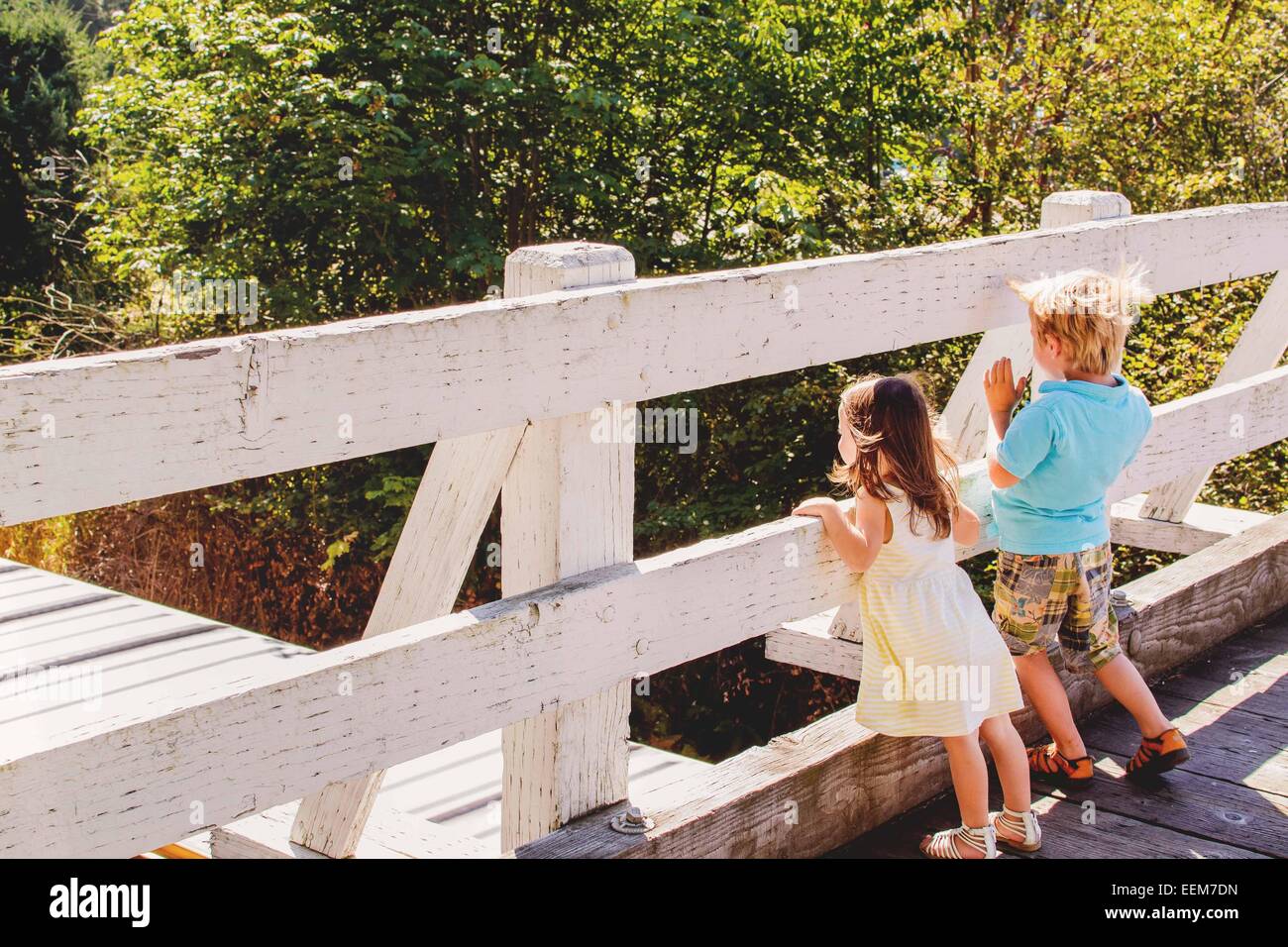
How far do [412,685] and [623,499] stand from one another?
0.49 m

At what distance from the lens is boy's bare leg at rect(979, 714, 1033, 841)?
253 centimetres

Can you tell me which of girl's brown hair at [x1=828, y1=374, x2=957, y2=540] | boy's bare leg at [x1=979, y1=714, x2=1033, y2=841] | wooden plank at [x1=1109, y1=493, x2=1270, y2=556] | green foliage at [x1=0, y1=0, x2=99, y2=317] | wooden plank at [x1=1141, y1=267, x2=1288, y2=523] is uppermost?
green foliage at [x1=0, y1=0, x2=99, y2=317]

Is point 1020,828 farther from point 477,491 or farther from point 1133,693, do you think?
point 477,491

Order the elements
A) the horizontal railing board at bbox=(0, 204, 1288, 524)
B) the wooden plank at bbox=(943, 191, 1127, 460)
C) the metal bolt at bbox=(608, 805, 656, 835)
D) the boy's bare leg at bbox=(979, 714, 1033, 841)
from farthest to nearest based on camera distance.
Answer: the wooden plank at bbox=(943, 191, 1127, 460) → the boy's bare leg at bbox=(979, 714, 1033, 841) → the metal bolt at bbox=(608, 805, 656, 835) → the horizontal railing board at bbox=(0, 204, 1288, 524)

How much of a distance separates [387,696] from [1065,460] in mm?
1539

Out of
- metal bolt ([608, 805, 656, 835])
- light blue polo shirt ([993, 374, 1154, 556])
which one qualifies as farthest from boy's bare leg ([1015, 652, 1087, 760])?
metal bolt ([608, 805, 656, 835])

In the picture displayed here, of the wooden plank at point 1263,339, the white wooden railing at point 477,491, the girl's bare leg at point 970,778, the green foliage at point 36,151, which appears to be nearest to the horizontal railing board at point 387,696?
the white wooden railing at point 477,491

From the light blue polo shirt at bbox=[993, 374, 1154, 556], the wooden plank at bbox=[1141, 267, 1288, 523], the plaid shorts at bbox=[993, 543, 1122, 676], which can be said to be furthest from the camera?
the wooden plank at bbox=[1141, 267, 1288, 523]

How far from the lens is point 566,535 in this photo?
2047 mm

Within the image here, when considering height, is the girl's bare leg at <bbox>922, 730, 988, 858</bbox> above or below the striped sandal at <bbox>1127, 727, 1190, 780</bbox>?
above

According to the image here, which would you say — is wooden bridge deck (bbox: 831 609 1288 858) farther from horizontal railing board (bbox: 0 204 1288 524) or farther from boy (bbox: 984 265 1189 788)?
horizontal railing board (bbox: 0 204 1288 524)

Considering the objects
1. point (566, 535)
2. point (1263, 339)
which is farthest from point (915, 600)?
point (1263, 339)
